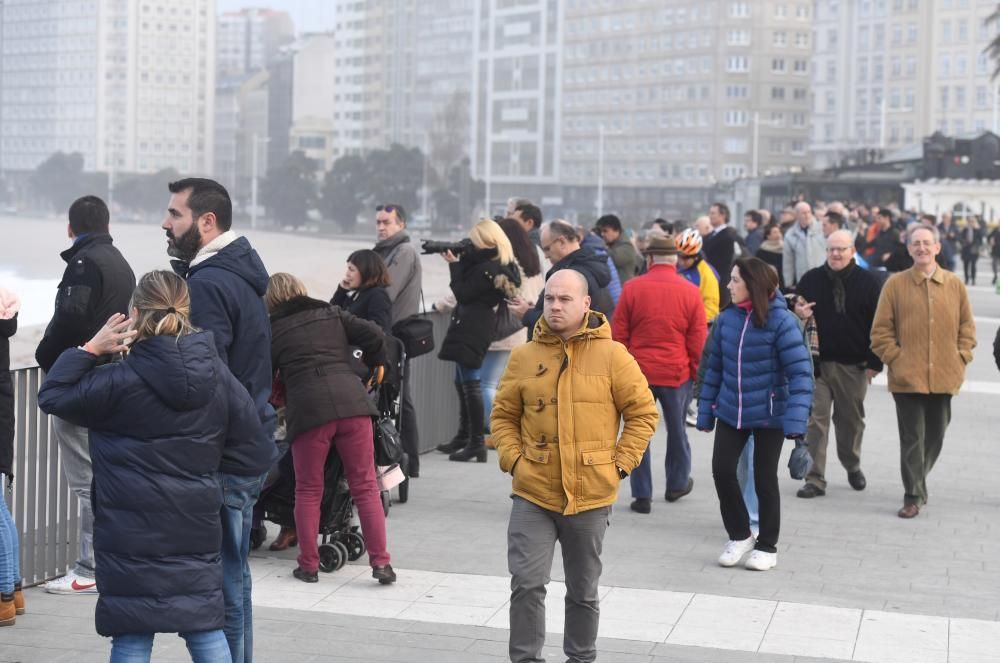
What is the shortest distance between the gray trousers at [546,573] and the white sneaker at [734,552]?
101 inches

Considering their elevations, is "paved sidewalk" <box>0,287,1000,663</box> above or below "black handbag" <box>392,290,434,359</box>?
below

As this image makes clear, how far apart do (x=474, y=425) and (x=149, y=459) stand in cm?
698

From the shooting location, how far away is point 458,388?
1159cm

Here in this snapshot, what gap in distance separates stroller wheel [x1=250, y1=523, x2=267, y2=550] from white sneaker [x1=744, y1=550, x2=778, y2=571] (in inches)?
105

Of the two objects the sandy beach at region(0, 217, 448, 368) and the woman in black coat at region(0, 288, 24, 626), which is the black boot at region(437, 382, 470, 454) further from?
the woman in black coat at region(0, 288, 24, 626)

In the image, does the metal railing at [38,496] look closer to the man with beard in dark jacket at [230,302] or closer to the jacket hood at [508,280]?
the man with beard in dark jacket at [230,302]

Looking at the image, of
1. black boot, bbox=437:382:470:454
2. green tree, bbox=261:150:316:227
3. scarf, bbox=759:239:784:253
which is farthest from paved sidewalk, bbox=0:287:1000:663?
green tree, bbox=261:150:316:227

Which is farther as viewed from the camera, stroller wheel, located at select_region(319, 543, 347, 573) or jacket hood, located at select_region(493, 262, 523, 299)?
jacket hood, located at select_region(493, 262, 523, 299)

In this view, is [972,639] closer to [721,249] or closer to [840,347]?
[840,347]

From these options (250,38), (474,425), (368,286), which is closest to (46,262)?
(474,425)

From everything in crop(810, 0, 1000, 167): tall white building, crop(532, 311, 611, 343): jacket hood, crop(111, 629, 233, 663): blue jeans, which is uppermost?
crop(810, 0, 1000, 167): tall white building

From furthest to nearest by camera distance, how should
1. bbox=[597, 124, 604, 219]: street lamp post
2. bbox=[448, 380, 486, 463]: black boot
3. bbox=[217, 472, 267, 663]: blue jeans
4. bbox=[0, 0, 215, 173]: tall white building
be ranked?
1. bbox=[597, 124, 604, 219]: street lamp post
2. bbox=[0, 0, 215, 173]: tall white building
3. bbox=[448, 380, 486, 463]: black boot
4. bbox=[217, 472, 267, 663]: blue jeans

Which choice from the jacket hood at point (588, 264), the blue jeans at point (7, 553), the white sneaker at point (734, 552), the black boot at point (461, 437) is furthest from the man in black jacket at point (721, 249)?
the blue jeans at point (7, 553)

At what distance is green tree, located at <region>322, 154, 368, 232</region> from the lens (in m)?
43.9
